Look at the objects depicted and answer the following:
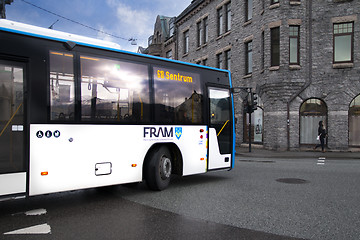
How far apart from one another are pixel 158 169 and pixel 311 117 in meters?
16.1

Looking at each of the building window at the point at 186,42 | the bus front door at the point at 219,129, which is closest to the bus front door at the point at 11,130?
the bus front door at the point at 219,129

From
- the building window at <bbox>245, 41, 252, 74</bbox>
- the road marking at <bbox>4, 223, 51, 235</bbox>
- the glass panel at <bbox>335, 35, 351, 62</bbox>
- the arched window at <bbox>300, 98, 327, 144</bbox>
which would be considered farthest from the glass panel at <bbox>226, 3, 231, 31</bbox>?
the road marking at <bbox>4, 223, 51, 235</bbox>

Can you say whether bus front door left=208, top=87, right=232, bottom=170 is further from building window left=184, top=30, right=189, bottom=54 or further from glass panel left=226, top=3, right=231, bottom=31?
building window left=184, top=30, right=189, bottom=54

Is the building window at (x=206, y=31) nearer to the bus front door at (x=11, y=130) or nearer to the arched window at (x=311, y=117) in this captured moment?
the arched window at (x=311, y=117)

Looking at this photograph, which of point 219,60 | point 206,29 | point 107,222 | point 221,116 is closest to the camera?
point 107,222

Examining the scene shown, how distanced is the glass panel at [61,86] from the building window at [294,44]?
17.7 metres

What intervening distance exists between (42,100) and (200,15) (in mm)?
27026

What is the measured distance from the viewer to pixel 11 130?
5250 mm

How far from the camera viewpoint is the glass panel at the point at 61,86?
5770 mm

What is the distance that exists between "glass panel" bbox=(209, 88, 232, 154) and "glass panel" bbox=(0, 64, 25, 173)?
15.9 ft

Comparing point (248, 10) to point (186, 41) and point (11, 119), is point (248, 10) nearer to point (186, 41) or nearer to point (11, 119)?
point (186, 41)

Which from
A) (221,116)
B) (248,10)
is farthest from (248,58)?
(221,116)

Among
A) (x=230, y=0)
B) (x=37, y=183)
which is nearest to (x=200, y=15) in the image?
(x=230, y=0)

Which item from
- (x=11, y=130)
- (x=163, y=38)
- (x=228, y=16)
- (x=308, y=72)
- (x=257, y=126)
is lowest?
(x=257, y=126)
